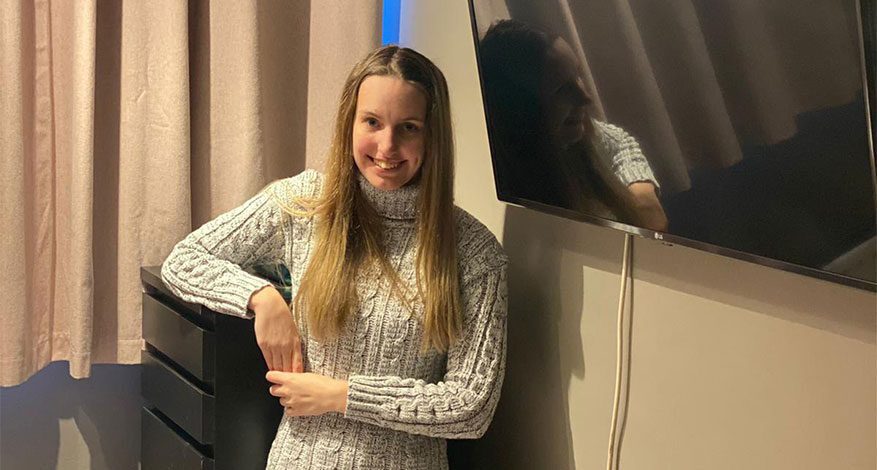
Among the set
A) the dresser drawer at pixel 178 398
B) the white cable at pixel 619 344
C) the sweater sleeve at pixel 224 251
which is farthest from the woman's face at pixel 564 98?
the dresser drawer at pixel 178 398

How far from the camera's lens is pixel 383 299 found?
60.3 inches

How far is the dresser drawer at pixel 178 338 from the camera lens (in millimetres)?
1675

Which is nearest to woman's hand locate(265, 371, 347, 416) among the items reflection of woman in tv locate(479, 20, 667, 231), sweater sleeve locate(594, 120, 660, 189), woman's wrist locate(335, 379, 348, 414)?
woman's wrist locate(335, 379, 348, 414)

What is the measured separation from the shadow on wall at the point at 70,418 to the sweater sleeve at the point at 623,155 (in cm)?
138

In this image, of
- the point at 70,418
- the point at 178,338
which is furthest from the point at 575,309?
the point at 70,418

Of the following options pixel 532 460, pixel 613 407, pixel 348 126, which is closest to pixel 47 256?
pixel 348 126

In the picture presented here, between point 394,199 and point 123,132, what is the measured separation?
2.47 ft

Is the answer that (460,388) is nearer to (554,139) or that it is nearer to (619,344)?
(619,344)

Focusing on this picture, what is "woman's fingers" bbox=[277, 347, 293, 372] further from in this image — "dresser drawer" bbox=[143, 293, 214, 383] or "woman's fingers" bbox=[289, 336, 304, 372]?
"dresser drawer" bbox=[143, 293, 214, 383]

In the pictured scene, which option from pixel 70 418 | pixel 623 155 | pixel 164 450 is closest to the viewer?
pixel 623 155

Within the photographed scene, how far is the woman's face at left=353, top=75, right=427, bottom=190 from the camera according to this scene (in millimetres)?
1491

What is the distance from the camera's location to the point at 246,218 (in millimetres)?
1621

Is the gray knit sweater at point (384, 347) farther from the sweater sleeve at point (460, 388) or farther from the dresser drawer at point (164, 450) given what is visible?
the dresser drawer at point (164, 450)

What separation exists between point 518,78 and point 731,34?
0.50m
